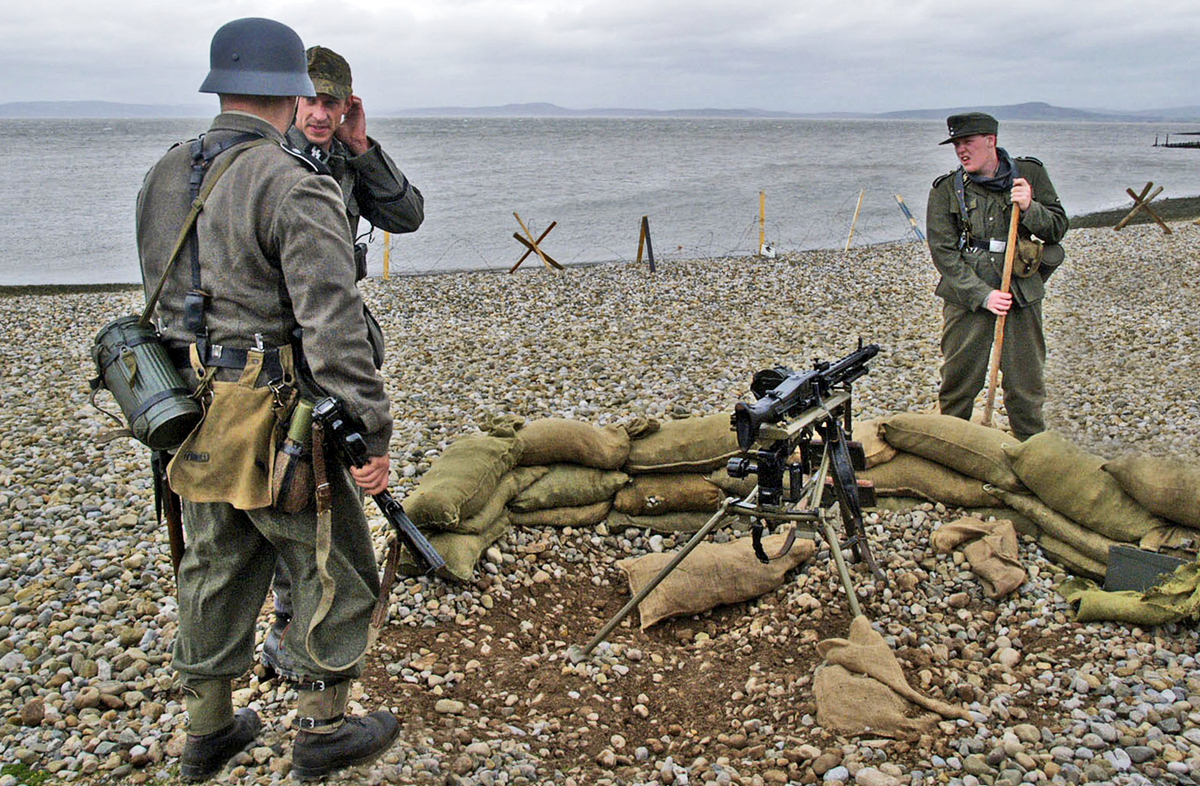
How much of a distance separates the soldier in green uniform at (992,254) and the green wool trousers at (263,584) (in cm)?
411

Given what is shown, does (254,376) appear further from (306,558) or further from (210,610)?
(210,610)

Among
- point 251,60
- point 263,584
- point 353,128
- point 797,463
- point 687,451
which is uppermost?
point 251,60

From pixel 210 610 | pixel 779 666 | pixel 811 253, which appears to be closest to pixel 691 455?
pixel 779 666

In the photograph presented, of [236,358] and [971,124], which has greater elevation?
[971,124]

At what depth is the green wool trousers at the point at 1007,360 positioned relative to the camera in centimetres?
571

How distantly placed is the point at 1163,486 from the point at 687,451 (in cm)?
246

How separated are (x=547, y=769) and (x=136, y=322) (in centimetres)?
212

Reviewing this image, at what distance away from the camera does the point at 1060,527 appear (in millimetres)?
4738

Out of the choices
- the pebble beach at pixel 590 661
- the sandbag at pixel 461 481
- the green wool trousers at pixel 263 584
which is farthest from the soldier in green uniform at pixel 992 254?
the green wool trousers at pixel 263 584

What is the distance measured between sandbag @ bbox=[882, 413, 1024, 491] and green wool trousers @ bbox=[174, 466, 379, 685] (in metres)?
3.47

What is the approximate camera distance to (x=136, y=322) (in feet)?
9.55

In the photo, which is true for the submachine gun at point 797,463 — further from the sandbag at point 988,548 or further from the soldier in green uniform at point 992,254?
the soldier in green uniform at point 992,254

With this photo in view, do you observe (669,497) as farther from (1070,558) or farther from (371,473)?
(371,473)

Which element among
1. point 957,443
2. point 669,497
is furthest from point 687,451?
point 957,443
